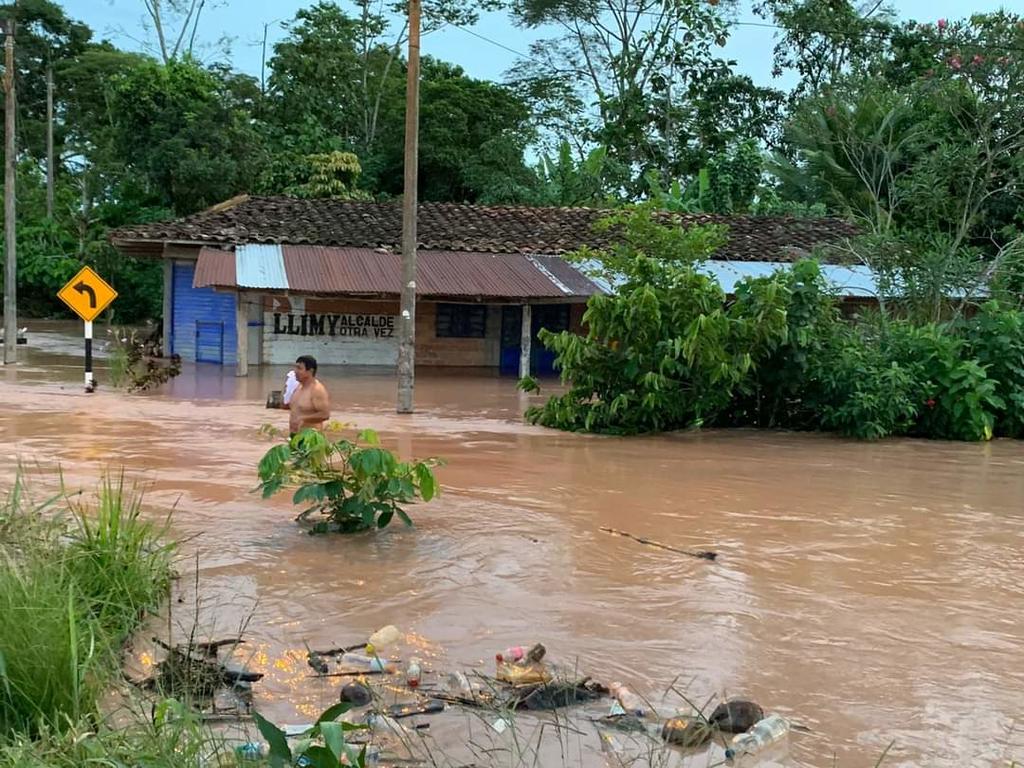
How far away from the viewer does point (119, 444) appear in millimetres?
11984

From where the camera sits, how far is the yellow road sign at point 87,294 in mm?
16172

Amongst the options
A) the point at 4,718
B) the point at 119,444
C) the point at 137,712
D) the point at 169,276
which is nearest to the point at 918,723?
the point at 137,712

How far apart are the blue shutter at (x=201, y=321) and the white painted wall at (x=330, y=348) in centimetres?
79

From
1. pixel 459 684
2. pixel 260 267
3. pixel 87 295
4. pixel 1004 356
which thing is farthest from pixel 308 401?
pixel 260 267

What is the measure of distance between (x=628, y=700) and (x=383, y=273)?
17.2 metres

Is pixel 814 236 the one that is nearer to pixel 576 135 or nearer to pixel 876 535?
pixel 576 135

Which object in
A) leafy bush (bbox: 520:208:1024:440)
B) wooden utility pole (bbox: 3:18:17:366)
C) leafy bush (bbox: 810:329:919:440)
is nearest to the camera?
leafy bush (bbox: 520:208:1024:440)

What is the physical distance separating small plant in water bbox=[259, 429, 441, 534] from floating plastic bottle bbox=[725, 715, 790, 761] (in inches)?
132

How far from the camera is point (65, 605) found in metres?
4.31

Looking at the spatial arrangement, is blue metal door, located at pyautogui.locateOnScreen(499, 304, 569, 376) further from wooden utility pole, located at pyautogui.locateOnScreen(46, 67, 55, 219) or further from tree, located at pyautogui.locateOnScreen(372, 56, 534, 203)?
wooden utility pole, located at pyautogui.locateOnScreen(46, 67, 55, 219)

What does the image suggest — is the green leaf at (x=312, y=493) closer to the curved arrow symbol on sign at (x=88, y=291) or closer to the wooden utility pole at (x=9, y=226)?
the curved arrow symbol on sign at (x=88, y=291)

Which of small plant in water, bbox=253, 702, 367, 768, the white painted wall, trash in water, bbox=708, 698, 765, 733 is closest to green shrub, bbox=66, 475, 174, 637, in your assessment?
small plant in water, bbox=253, 702, 367, 768

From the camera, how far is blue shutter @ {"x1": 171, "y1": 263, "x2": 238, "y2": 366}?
23.1 metres

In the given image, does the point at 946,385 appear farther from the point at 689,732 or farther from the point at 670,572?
the point at 689,732
